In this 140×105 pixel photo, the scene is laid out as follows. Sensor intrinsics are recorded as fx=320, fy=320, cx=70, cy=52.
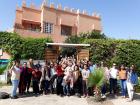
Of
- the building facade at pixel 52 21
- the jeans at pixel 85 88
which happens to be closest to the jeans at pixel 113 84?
the jeans at pixel 85 88

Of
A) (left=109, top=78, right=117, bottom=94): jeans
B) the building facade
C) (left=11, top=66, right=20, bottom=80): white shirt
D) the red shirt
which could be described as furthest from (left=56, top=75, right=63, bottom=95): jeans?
the building facade

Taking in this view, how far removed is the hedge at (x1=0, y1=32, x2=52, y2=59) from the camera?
2420 centimetres

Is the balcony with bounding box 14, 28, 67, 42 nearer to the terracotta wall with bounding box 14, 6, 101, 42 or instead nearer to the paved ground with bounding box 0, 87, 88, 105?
the terracotta wall with bounding box 14, 6, 101, 42

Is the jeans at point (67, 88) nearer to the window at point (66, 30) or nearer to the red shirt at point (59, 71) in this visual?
the red shirt at point (59, 71)

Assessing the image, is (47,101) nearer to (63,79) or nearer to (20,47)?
(63,79)

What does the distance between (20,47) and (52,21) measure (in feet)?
71.7

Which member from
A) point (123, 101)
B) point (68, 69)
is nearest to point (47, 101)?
point (68, 69)

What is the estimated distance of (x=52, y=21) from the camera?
4588cm

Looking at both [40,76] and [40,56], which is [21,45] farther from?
[40,76]

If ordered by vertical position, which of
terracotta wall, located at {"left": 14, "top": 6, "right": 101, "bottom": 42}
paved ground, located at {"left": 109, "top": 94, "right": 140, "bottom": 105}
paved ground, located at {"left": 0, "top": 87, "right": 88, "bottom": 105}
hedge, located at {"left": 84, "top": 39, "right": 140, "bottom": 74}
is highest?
terracotta wall, located at {"left": 14, "top": 6, "right": 101, "bottom": 42}

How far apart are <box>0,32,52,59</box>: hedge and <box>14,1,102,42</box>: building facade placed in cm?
1467

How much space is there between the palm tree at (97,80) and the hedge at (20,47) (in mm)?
9625

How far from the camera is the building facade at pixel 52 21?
43.6 metres

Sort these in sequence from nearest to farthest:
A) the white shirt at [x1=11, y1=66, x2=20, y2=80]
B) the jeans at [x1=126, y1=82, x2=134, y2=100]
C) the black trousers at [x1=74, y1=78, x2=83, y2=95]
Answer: the white shirt at [x1=11, y1=66, x2=20, y2=80], the jeans at [x1=126, y1=82, x2=134, y2=100], the black trousers at [x1=74, y1=78, x2=83, y2=95]
